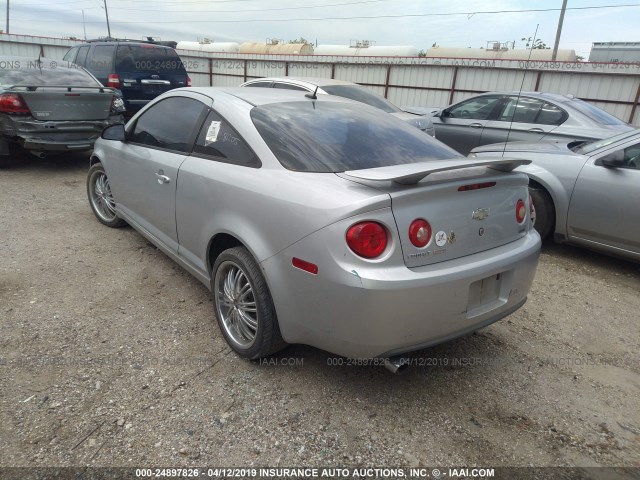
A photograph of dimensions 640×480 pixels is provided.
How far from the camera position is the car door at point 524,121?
657cm

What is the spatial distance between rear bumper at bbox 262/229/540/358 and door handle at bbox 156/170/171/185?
1.32 metres

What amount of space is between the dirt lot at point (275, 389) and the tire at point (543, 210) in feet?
3.50

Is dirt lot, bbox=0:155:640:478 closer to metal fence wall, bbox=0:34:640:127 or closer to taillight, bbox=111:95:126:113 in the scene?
taillight, bbox=111:95:126:113

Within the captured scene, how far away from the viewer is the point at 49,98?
639 centimetres

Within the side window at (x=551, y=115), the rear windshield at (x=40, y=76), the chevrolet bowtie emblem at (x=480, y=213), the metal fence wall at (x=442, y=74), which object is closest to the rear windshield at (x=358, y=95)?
the side window at (x=551, y=115)

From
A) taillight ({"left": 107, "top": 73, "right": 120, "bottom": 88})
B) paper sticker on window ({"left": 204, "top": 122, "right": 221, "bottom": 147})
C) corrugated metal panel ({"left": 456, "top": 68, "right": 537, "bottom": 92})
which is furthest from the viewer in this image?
corrugated metal panel ({"left": 456, "top": 68, "right": 537, "bottom": 92})

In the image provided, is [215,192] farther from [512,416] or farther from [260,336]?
[512,416]

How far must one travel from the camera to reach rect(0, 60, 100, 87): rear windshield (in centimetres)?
660

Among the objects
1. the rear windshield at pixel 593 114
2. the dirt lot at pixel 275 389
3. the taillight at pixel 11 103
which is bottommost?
the dirt lot at pixel 275 389

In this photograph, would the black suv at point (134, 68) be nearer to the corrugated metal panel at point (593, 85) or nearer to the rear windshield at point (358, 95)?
the rear windshield at point (358, 95)

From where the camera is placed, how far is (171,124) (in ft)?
11.4

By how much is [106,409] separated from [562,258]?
439cm

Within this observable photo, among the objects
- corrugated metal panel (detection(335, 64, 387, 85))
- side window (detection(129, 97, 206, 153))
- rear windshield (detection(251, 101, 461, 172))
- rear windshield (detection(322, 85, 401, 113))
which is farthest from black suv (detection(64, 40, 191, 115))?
corrugated metal panel (detection(335, 64, 387, 85))

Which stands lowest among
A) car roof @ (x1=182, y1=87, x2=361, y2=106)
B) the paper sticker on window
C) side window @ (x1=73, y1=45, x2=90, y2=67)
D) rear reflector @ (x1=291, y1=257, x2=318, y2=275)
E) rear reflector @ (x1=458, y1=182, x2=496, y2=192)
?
rear reflector @ (x1=291, y1=257, x2=318, y2=275)
